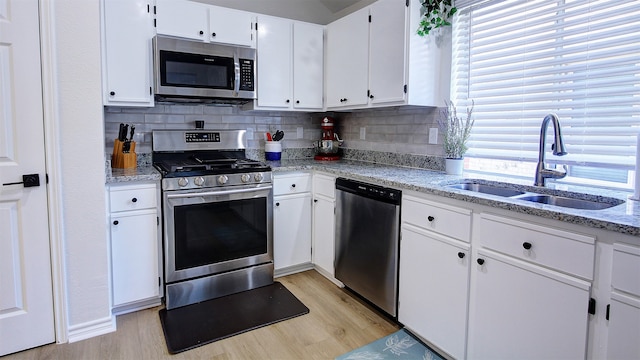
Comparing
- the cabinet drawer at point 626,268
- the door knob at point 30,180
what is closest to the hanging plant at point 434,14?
the cabinet drawer at point 626,268

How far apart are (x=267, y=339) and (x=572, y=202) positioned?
5.91 feet

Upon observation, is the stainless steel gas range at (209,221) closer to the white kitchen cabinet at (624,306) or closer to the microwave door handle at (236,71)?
the microwave door handle at (236,71)

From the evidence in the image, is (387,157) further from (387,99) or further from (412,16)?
(412,16)

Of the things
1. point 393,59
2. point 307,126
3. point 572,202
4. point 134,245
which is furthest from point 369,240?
point 307,126

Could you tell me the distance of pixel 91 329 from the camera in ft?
7.38

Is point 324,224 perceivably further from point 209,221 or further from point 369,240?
point 209,221

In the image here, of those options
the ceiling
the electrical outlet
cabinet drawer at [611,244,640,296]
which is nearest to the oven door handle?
the electrical outlet

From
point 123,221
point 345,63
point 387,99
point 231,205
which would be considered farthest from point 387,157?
point 123,221

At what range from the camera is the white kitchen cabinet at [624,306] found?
1240 mm

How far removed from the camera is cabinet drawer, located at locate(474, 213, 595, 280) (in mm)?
1383

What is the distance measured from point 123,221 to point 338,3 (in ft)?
8.90

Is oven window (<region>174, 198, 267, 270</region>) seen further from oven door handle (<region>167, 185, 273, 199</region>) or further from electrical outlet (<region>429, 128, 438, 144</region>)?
electrical outlet (<region>429, 128, 438, 144</region>)

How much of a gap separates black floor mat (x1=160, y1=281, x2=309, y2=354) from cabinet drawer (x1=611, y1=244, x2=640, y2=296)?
1.76 meters

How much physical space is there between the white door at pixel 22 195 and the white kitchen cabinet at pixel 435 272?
6.65 feet
